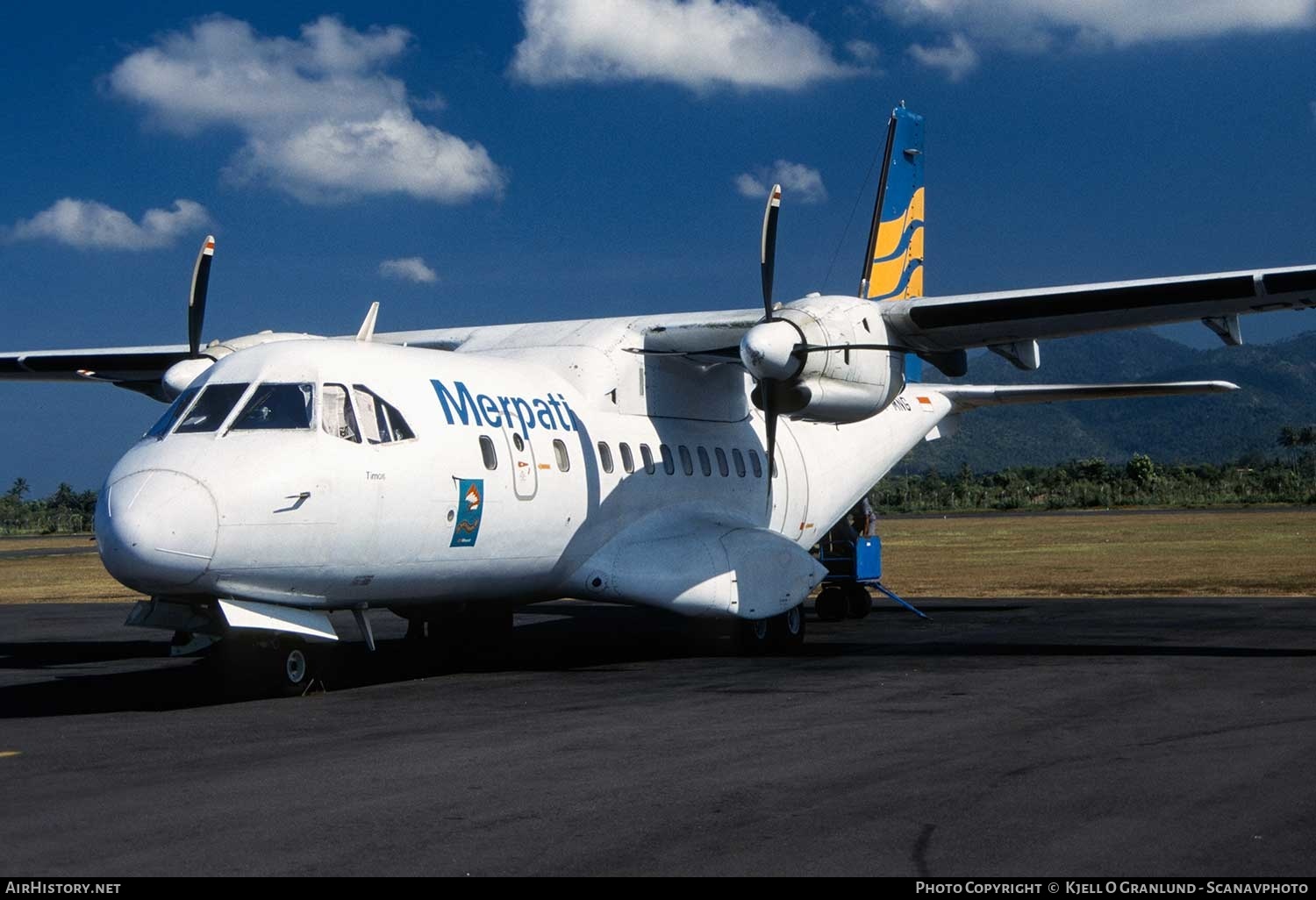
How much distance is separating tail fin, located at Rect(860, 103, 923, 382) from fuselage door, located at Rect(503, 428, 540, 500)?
734 centimetres

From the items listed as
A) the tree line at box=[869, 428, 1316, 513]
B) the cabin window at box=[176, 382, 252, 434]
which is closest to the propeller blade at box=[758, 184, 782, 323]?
the cabin window at box=[176, 382, 252, 434]

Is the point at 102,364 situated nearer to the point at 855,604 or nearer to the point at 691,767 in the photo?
the point at 855,604

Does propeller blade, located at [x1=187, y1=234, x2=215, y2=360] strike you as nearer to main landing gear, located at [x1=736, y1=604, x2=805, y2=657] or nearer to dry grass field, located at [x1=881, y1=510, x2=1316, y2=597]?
main landing gear, located at [x1=736, y1=604, x2=805, y2=657]

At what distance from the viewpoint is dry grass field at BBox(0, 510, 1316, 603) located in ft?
82.1

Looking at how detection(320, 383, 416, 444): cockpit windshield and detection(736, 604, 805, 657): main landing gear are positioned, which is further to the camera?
detection(736, 604, 805, 657): main landing gear

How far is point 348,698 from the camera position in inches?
454

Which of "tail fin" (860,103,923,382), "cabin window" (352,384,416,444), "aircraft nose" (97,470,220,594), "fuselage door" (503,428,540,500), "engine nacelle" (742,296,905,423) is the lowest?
"aircraft nose" (97,470,220,594)

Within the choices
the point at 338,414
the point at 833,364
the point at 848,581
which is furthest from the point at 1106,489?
the point at 338,414

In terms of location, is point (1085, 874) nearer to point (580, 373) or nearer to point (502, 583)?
point (502, 583)

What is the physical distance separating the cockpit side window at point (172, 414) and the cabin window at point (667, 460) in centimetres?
562

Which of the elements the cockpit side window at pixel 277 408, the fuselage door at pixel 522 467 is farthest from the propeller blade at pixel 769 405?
the cockpit side window at pixel 277 408

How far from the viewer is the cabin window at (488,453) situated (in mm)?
12930

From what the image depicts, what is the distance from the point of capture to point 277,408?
11.5 m

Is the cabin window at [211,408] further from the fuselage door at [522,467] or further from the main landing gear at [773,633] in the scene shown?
the main landing gear at [773,633]
